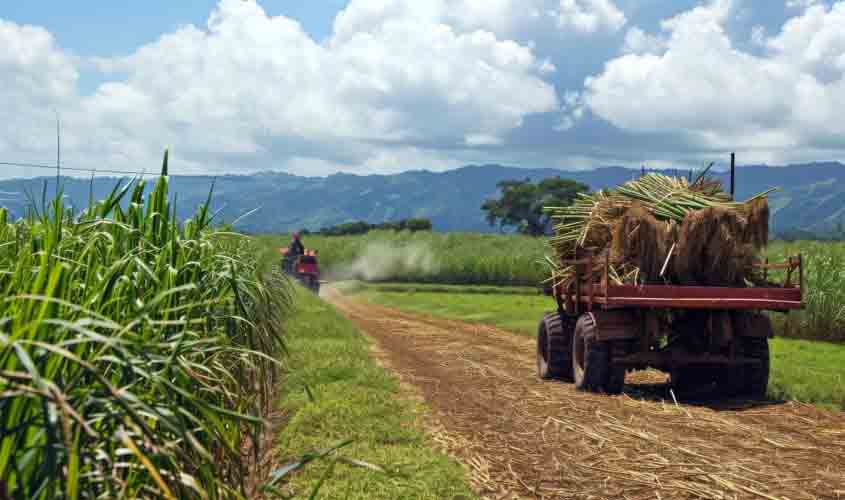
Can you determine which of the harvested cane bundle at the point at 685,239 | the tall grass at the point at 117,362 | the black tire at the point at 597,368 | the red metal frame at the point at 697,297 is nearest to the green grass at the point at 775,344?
the red metal frame at the point at 697,297

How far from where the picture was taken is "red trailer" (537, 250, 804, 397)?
433 inches

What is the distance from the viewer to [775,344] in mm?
18453

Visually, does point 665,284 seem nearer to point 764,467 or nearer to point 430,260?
point 764,467

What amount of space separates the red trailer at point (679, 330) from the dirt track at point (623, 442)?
49 centimetres

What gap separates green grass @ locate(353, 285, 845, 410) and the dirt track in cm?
116

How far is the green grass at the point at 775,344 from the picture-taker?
11898 mm

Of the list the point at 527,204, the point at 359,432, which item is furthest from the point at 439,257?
the point at 527,204

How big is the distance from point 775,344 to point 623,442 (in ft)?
37.5

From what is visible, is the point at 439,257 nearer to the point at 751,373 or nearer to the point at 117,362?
the point at 751,373

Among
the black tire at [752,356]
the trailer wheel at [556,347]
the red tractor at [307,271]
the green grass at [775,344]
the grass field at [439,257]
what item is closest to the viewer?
the black tire at [752,356]

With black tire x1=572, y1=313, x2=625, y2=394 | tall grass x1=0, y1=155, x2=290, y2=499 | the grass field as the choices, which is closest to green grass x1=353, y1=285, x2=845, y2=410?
black tire x1=572, y1=313, x2=625, y2=394

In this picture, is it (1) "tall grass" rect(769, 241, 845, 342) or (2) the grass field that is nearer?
(1) "tall grass" rect(769, 241, 845, 342)

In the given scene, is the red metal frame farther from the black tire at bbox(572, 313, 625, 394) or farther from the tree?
the tree

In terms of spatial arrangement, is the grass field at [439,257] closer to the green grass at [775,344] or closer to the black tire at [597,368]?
the green grass at [775,344]
